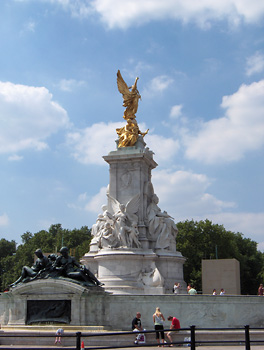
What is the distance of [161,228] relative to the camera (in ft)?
103

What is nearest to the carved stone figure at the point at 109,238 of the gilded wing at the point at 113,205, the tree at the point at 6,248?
the gilded wing at the point at 113,205

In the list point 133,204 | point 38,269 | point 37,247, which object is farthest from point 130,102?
point 37,247

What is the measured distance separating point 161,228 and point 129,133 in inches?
246

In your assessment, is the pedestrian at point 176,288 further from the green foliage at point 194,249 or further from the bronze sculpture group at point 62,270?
the green foliage at point 194,249

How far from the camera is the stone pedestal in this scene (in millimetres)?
28984

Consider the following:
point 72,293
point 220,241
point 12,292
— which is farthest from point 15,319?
point 220,241

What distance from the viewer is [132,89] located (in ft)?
112

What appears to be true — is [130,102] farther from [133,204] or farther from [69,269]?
[69,269]

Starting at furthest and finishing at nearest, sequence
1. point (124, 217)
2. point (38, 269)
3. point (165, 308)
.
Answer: point (124, 217), point (38, 269), point (165, 308)

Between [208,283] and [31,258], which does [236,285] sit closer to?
[208,283]

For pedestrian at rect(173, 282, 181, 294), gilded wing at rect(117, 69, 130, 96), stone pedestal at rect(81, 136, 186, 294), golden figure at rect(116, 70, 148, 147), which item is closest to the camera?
pedestrian at rect(173, 282, 181, 294)

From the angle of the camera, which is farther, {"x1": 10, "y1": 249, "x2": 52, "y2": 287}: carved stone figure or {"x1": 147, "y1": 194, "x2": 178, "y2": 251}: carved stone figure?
{"x1": 147, "y1": 194, "x2": 178, "y2": 251}: carved stone figure

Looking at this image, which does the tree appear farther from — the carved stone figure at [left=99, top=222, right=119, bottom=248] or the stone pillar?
the carved stone figure at [left=99, top=222, right=119, bottom=248]

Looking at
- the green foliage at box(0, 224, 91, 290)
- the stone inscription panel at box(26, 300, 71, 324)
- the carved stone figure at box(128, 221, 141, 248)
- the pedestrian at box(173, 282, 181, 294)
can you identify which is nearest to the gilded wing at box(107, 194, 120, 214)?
the carved stone figure at box(128, 221, 141, 248)
